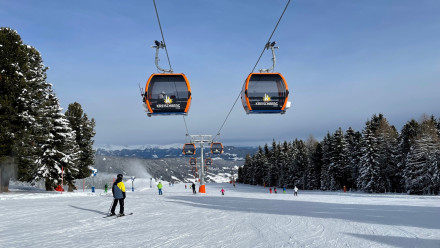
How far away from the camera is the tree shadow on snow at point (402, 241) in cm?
796

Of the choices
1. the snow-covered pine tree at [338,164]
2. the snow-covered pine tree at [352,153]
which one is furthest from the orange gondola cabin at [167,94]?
the snow-covered pine tree at [338,164]

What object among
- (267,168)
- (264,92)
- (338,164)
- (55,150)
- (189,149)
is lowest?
(267,168)

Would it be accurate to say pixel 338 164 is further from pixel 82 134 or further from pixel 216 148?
pixel 82 134

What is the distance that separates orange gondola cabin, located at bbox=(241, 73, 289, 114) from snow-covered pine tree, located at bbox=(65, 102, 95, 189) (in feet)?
103

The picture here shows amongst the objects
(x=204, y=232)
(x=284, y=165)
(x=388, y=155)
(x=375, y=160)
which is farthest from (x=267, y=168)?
(x=204, y=232)

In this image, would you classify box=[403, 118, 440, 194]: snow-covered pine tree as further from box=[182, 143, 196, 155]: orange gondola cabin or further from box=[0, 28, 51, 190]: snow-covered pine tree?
box=[0, 28, 51, 190]: snow-covered pine tree

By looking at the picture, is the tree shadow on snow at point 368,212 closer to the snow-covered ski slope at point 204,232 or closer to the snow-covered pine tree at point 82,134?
the snow-covered ski slope at point 204,232

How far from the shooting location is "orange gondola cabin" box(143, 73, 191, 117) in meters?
16.2

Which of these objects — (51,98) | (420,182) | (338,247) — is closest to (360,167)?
(420,182)

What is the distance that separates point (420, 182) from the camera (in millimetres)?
44438

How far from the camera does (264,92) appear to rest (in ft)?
52.7

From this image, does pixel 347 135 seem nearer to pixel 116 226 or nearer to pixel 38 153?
pixel 38 153

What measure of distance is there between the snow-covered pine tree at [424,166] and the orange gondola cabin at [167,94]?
40.5 metres

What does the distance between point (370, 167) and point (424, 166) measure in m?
6.99
